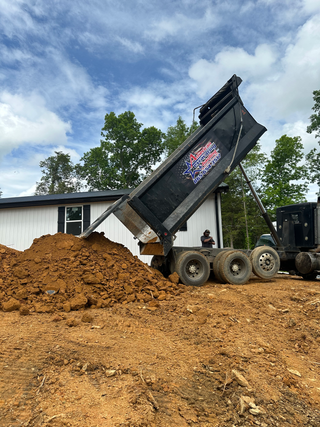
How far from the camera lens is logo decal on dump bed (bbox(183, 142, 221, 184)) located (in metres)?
6.89

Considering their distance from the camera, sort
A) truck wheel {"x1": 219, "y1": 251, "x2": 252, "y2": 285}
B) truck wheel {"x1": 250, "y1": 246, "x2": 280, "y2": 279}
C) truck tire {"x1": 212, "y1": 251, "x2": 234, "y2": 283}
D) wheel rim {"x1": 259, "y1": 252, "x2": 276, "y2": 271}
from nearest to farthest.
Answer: truck wheel {"x1": 219, "y1": 251, "x2": 252, "y2": 285} < truck tire {"x1": 212, "y1": 251, "x2": 234, "y2": 283} < truck wheel {"x1": 250, "y1": 246, "x2": 280, "y2": 279} < wheel rim {"x1": 259, "y1": 252, "x2": 276, "y2": 271}

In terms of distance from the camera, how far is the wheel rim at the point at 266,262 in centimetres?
776

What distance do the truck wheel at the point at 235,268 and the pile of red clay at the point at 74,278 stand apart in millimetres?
1409

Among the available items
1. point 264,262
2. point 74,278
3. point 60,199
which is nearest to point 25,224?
point 60,199

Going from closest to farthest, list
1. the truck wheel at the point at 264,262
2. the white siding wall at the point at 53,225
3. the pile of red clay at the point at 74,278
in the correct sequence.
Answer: the pile of red clay at the point at 74,278, the truck wheel at the point at 264,262, the white siding wall at the point at 53,225

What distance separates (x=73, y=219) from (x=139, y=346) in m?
10.1

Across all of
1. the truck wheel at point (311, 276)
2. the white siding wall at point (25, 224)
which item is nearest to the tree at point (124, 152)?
the white siding wall at point (25, 224)

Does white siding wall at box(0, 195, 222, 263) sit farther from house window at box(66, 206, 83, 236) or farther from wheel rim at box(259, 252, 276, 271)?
wheel rim at box(259, 252, 276, 271)

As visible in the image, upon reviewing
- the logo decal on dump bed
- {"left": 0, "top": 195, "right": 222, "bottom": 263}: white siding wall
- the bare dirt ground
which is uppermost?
the logo decal on dump bed

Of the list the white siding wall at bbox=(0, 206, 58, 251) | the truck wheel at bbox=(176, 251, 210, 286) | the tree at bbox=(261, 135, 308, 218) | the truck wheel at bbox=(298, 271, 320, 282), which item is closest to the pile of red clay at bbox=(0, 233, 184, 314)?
the truck wheel at bbox=(176, 251, 210, 286)

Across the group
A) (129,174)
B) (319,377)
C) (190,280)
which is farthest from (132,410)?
Answer: (129,174)

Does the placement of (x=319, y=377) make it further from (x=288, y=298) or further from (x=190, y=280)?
(x=190, y=280)

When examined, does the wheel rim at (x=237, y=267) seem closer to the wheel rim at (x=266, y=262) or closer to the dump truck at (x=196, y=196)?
the dump truck at (x=196, y=196)

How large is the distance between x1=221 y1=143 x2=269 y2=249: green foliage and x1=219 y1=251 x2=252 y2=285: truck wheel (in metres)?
18.8
